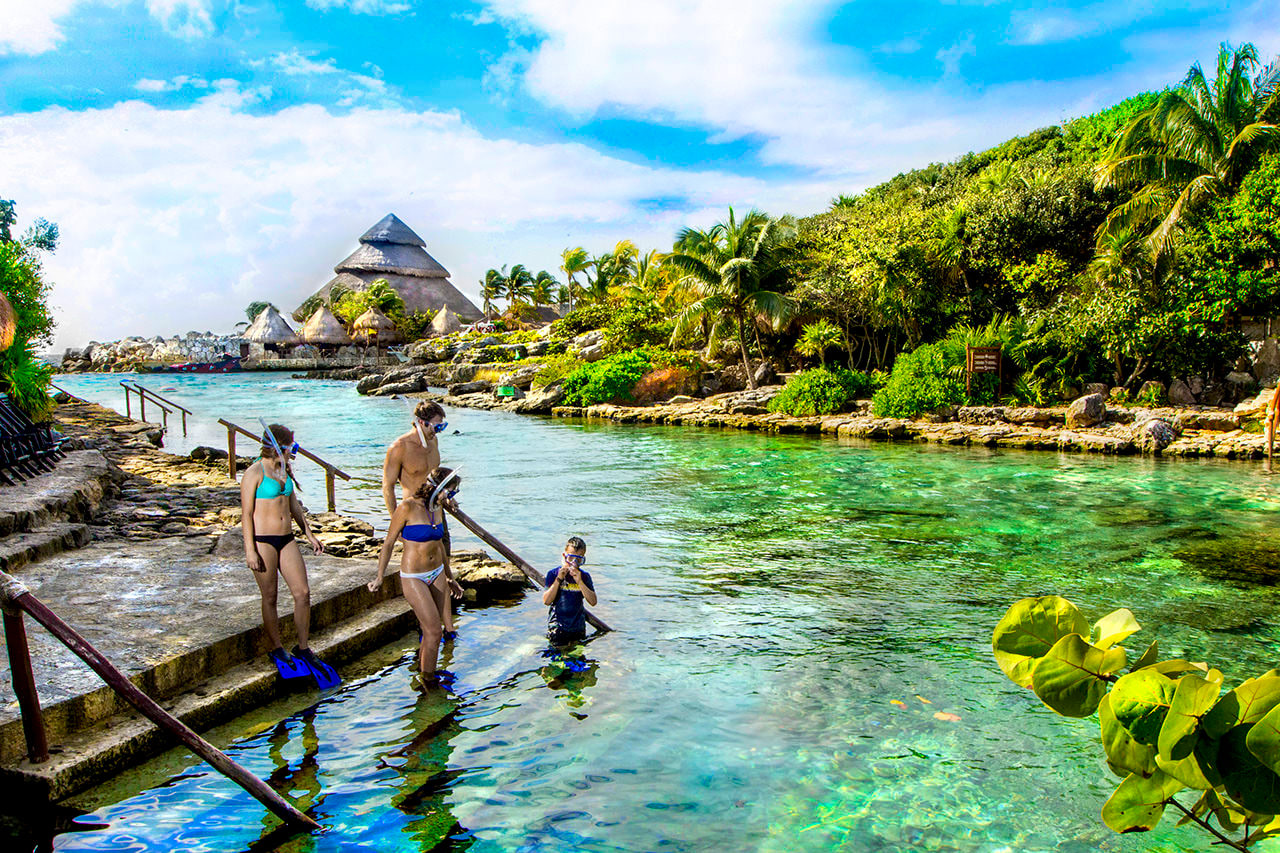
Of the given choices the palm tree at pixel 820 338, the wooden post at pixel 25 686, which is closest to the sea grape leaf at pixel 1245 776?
the wooden post at pixel 25 686

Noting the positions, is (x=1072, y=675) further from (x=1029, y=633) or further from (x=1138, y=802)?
(x=1138, y=802)

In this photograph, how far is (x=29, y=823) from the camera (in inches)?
155

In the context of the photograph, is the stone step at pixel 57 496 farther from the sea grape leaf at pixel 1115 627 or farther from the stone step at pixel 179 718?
the sea grape leaf at pixel 1115 627

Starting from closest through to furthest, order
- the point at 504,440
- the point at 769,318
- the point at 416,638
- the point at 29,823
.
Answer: the point at 29,823 → the point at 416,638 → the point at 504,440 → the point at 769,318

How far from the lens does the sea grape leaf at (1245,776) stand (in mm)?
1498

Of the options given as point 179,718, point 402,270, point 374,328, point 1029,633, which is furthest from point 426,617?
point 402,270

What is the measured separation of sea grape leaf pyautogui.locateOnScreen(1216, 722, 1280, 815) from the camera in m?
1.50

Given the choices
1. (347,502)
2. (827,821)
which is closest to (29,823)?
(827,821)

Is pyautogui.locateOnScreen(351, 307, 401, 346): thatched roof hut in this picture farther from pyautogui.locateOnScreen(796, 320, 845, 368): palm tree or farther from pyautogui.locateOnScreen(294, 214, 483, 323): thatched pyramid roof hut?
pyautogui.locateOnScreen(796, 320, 845, 368): palm tree

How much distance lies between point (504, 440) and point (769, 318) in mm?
10173

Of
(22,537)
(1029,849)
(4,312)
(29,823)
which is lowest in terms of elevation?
(1029,849)

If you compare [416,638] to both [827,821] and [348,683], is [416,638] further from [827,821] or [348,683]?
[827,821]

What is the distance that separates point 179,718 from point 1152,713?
5009mm

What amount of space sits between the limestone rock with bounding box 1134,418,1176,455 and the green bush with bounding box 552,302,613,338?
30.2 meters
